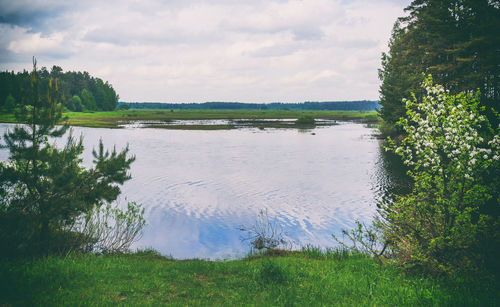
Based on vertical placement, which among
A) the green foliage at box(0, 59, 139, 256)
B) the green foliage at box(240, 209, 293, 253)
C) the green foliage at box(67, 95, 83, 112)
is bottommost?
the green foliage at box(240, 209, 293, 253)

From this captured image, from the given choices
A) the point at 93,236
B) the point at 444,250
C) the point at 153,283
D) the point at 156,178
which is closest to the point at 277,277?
the point at 153,283

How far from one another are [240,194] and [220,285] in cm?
1599

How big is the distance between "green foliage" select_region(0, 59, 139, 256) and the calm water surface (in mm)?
5875

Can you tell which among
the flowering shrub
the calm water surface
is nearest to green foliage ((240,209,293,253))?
the calm water surface

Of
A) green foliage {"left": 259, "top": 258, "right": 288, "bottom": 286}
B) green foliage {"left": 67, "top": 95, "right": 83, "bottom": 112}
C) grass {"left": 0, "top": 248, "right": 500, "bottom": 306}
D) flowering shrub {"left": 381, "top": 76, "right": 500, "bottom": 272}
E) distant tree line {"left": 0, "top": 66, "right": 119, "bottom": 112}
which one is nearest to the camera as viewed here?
grass {"left": 0, "top": 248, "right": 500, "bottom": 306}

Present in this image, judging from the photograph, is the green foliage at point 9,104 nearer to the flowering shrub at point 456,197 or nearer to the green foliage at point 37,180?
the green foliage at point 37,180

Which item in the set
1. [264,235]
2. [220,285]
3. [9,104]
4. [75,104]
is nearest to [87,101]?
[75,104]

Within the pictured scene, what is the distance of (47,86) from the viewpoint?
11195 mm

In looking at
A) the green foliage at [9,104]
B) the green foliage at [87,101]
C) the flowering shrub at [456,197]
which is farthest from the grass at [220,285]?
the green foliage at [87,101]

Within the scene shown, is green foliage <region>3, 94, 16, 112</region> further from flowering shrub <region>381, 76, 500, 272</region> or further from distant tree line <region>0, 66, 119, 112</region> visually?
distant tree line <region>0, 66, 119, 112</region>

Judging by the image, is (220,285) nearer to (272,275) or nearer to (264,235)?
(272,275)

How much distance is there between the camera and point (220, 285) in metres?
9.54

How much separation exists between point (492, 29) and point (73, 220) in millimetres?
32370

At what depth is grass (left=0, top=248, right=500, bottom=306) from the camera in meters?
7.68
